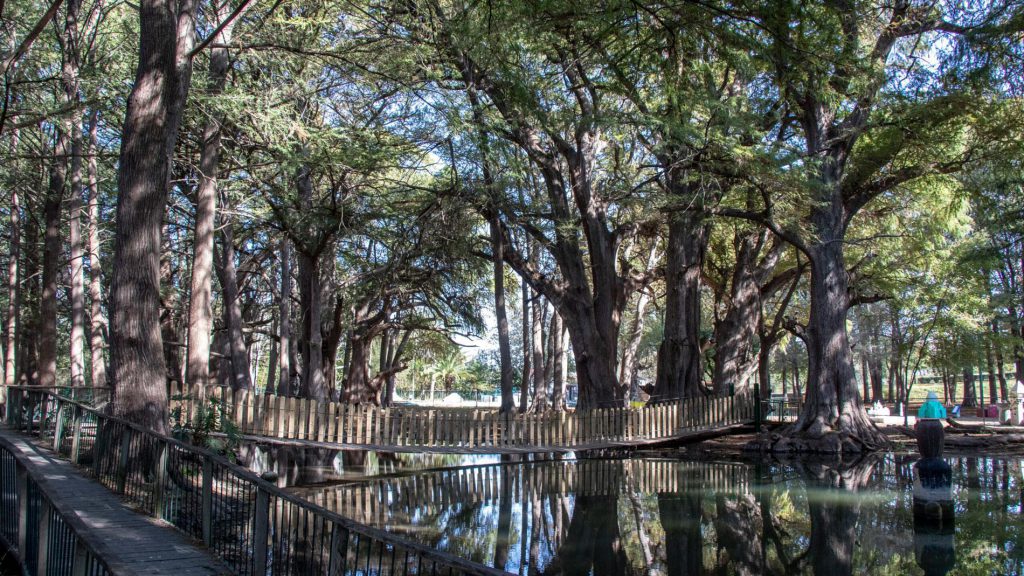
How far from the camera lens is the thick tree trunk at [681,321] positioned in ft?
81.7

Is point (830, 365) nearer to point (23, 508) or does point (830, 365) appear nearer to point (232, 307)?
point (232, 307)

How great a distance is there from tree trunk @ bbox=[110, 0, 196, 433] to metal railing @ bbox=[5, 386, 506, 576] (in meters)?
0.81

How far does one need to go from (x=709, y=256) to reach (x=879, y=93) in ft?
48.7

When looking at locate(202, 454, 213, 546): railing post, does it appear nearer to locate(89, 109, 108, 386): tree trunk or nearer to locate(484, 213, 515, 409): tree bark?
locate(484, 213, 515, 409): tree bark

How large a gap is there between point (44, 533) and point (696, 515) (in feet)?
32.6

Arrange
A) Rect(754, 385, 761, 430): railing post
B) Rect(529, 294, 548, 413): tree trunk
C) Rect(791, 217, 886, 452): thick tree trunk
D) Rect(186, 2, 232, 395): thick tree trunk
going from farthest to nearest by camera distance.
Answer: Rect(529, 294, 548, 413): tree trunk → Rect(754, 385, 761, 430): railing post → Rect(791, 217, 886, 452): thick tree trunk → Rect(186, 2, 232, 395): thick tree trunk

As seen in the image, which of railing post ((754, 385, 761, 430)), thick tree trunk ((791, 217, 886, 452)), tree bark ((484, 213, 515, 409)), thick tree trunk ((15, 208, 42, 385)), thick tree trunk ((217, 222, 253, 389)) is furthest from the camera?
thick tree trunk ((15, 208, 42, 385))

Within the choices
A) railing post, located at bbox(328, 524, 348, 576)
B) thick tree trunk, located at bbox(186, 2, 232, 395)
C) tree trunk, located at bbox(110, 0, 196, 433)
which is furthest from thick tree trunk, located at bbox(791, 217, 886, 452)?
railing post, located at bbox(328, 524, 348, 576)

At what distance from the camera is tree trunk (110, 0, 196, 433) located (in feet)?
34.3

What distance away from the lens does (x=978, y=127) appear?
19344mm

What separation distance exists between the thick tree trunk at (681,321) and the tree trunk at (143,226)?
16995 mm

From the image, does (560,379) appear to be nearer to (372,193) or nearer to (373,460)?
(373,460)

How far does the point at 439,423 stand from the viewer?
17.5 metres

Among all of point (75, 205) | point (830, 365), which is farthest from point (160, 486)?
point (830, 365)
